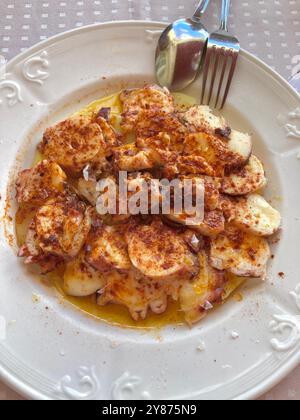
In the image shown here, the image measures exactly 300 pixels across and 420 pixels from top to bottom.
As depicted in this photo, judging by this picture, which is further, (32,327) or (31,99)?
(31,99)


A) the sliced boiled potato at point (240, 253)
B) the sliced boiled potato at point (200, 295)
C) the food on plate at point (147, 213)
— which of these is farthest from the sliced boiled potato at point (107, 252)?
the sliced boiled potato at point (240, 253)

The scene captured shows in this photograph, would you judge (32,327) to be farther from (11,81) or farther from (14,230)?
(11,81)

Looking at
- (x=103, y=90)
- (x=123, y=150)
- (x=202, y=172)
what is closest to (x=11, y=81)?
(x=103, y=90)

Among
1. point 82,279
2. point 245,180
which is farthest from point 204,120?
point 82,279

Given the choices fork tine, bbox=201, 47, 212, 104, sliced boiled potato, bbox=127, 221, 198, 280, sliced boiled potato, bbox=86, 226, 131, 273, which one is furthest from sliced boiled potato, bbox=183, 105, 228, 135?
sliced boiled potato, bbox=86, 226, 131, 273

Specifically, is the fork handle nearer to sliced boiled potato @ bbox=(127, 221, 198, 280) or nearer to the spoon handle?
the spoon handle

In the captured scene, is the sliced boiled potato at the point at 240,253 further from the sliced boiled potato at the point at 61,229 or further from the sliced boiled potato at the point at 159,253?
the sliced boiled potato at the point at 61,229

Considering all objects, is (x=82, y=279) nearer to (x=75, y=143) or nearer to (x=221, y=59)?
(x=75, y=143)
